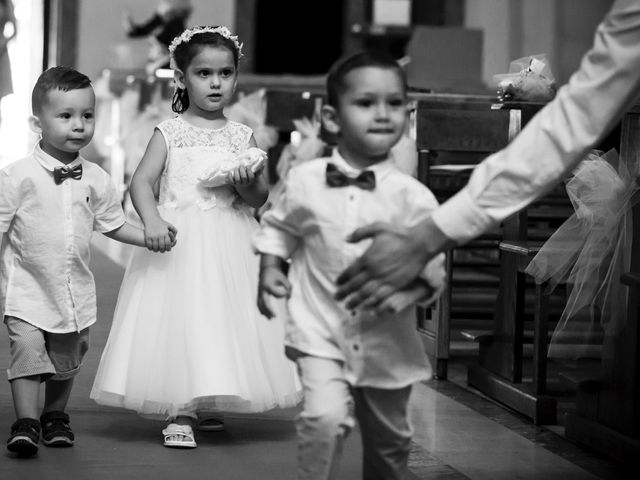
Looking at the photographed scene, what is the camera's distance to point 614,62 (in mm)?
2500

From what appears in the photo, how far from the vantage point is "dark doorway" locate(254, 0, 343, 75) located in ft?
62.8

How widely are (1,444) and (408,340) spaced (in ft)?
5.24

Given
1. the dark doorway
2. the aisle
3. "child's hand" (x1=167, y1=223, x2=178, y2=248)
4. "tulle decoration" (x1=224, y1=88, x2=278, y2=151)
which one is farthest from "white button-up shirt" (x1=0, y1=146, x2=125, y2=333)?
the dark doorway

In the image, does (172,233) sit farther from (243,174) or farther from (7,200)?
(7,200)

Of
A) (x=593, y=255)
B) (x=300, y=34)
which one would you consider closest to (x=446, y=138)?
(x=593, y=255)

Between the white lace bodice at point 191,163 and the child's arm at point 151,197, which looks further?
the white lace bodice at point 191,163

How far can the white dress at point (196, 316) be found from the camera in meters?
3.88

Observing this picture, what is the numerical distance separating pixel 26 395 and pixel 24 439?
0.19 m

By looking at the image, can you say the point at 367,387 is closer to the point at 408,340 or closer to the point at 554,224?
the point at 408,340

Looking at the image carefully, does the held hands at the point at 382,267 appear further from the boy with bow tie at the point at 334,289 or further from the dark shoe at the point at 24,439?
the dark shoe at the point at 24,439

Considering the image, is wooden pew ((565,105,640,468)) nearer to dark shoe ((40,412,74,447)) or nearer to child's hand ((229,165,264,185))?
child's hand ((229,165,264,185))

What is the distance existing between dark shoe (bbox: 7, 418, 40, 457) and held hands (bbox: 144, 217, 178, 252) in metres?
0.62

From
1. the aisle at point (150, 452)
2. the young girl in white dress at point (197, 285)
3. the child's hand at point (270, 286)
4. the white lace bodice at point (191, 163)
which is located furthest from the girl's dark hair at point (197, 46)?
the child's hand at point (270, 286)

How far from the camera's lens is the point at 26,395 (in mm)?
3734
